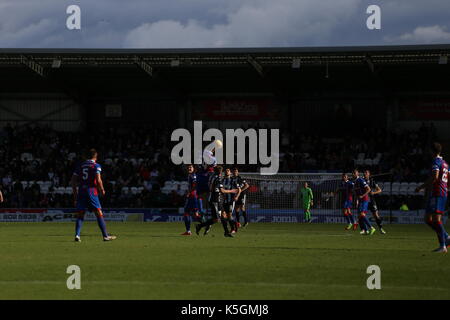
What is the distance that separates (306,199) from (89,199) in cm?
2120

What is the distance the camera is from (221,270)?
15172 millimetres

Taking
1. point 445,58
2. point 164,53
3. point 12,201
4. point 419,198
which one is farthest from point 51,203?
point 445,58

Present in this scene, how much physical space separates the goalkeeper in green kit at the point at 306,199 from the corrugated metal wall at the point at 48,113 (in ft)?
70.2

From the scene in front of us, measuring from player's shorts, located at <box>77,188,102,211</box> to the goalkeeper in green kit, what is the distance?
20.8 metres

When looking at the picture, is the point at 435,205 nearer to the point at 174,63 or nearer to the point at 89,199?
the point at 89,199

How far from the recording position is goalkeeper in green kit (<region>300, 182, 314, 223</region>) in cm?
4241

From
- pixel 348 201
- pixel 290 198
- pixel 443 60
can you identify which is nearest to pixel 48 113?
pixel 290 198

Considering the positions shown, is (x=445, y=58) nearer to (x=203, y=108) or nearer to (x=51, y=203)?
(x=203, y=108)

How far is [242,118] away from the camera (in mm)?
56906

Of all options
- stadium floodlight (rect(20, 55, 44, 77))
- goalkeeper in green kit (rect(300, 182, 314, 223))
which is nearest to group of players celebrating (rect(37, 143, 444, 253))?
goalkeeper in green kit (rect(300, 182, 314, 223))

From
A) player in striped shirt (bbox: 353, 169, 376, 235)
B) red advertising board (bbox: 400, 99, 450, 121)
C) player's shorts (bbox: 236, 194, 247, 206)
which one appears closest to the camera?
player in striped shirt (bbox: 353, 169, 376, 235)

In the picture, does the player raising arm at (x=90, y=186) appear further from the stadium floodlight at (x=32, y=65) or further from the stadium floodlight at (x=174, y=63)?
the stadium floodlight at (x=32, y=65)

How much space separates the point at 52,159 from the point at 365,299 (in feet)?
143

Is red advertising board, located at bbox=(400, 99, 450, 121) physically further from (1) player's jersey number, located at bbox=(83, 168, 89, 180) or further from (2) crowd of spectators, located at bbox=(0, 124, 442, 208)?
(1) player's jersey number, located at bbox=(83, 168, 89, 180)
